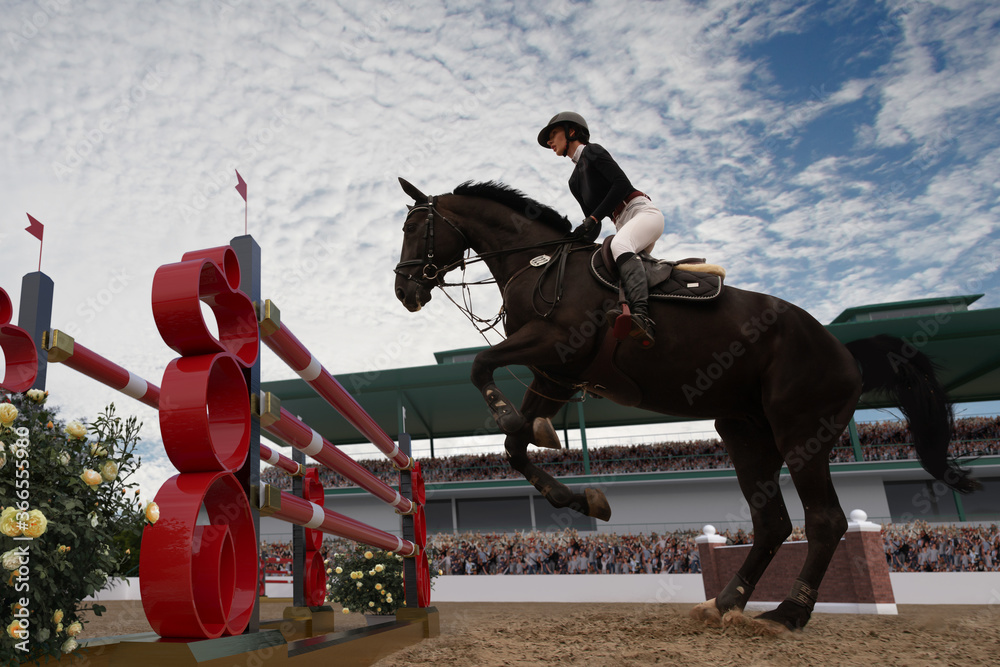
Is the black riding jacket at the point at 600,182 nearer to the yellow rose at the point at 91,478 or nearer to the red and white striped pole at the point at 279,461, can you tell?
the red and white striped pole at the point at 279,461

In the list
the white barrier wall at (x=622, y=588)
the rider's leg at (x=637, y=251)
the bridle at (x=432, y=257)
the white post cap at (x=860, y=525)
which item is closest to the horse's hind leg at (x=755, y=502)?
the rider's leg at (x=637, y=251)

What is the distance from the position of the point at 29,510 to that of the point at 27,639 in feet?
1.19

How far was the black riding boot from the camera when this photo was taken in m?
3.20

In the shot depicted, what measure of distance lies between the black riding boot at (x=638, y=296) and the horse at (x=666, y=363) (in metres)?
0.11

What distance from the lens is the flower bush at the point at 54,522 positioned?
5.50 feet

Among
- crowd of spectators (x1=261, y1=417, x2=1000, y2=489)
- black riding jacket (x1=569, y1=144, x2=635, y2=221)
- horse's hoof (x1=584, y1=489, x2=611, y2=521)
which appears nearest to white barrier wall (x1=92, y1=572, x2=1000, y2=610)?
crowd of spectators (x1=261, y1=417, x2=1000, y2=489)

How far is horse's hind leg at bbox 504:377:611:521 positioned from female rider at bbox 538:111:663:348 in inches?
27.6

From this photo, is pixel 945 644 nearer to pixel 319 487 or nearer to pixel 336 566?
pixel 319 487

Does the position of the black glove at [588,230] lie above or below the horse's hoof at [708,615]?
above

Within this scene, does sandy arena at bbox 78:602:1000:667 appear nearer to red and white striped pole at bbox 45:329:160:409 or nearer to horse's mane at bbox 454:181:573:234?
red and white striped pole at bbox 45:329:160:409

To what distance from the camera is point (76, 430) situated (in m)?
1.98

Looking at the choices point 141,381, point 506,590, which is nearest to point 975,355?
point 506,590

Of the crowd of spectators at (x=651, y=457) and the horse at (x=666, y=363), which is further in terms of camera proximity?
the crowd of spectators at (x=651, y=457)

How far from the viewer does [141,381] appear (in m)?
2.70
